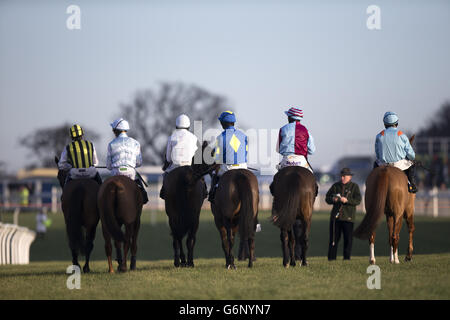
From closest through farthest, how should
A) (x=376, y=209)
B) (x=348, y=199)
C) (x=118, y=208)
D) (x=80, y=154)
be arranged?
(x=118, y=208) → (x=376, y=209) → (x=80, y=154) → (x=348, y=199)

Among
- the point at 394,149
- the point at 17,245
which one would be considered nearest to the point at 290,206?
the point at 394,149

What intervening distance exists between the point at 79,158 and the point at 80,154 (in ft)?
0.21

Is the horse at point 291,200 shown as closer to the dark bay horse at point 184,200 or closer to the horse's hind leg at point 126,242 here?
the dark bay horse at point 184,200

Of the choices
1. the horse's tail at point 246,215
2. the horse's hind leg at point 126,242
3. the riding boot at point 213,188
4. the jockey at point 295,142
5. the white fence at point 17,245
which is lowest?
the white fence at point 17,245

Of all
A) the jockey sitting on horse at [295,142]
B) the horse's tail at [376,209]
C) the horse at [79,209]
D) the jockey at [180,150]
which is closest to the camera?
the horse's tail at [376,209]

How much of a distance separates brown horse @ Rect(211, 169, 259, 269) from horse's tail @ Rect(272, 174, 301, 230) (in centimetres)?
38

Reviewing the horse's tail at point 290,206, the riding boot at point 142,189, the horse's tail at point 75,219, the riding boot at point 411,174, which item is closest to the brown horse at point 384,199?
the riding boot at point 411,174

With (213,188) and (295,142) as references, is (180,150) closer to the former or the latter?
(213,188)

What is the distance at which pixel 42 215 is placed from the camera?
100 feet

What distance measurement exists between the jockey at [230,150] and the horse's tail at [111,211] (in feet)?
5.10

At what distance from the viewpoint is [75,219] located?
1141 centimetres

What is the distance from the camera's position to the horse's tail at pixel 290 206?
11.3m

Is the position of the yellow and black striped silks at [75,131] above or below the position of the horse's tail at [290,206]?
above
